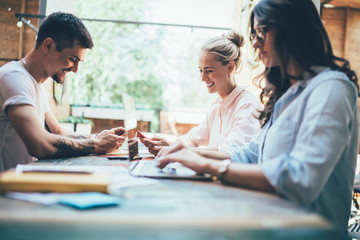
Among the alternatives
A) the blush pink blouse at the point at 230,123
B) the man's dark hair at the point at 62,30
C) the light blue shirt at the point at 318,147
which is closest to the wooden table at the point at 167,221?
the light blue shirt at the point at 318,147

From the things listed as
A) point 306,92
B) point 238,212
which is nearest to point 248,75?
point 306,92

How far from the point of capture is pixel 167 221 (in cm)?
57

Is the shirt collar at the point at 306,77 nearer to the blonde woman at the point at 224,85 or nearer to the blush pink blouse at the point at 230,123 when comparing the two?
the blush pink blouse at the point at 230,123

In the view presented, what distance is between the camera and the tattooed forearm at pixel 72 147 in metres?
1.50

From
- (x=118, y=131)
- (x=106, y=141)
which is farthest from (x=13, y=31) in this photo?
(x=106, y=141)

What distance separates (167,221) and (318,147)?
0.45m

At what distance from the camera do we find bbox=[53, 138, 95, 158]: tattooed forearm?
150 centimetres

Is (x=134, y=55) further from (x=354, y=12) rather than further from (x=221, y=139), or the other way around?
(x=221, y=139)

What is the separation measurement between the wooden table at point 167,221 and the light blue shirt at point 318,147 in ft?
0.31

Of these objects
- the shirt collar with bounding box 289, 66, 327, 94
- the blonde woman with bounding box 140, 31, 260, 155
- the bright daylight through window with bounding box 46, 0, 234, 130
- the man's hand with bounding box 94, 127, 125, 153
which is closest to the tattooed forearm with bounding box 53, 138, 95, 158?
the man's hand with bounding box 94, 127, 125, 153

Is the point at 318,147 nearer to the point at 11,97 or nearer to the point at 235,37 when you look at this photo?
the point at 11,97

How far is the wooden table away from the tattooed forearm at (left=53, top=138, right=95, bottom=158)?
0.82m

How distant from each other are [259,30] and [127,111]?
0.69 meters

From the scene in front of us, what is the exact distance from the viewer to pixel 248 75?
409cm
